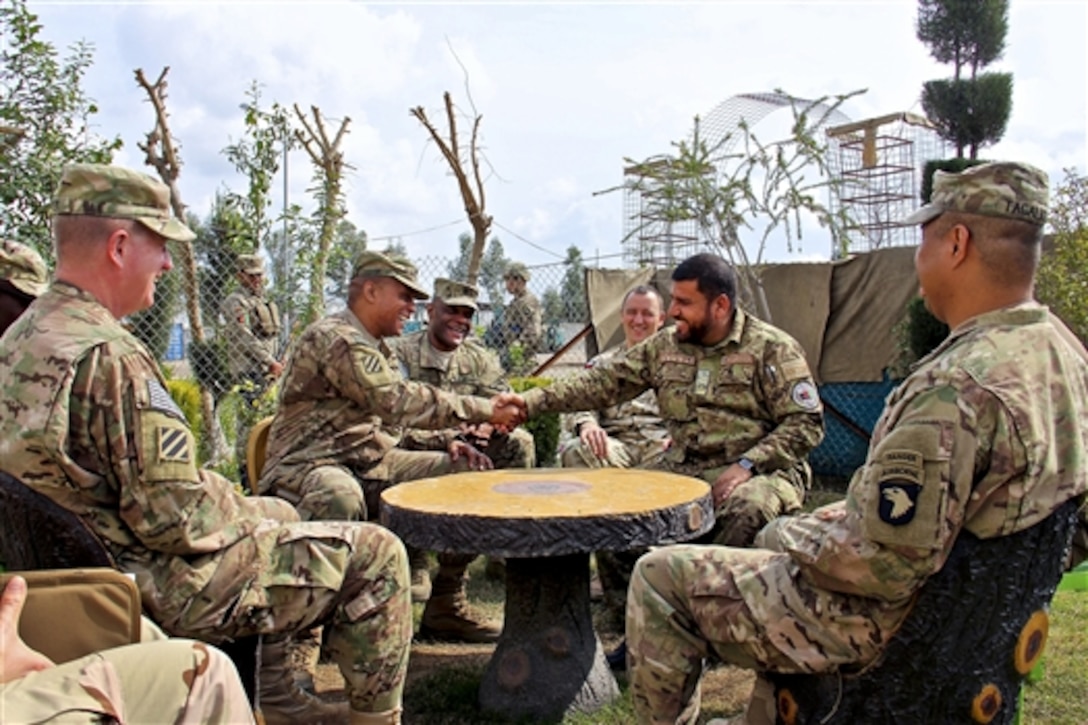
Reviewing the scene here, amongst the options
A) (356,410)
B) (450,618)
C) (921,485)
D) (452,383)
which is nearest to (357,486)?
(356,410)

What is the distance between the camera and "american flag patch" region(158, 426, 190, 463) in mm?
2398

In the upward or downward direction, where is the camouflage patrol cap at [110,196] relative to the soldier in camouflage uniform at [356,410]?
upward

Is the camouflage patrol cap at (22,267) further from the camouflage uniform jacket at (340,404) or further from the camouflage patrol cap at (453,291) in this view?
the camouflage patrol cap at (453,291)

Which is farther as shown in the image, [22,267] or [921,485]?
[22,267]

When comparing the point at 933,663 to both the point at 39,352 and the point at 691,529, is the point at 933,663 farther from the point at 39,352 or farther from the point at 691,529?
the point at 39,352

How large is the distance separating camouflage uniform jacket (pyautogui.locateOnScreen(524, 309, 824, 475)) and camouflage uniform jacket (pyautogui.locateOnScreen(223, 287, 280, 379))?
4.08 metres

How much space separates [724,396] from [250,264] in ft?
15.1

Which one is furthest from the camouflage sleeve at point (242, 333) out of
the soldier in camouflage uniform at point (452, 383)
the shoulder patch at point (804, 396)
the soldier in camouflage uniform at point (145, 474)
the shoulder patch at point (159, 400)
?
the shoulder patch at point (159, 400)

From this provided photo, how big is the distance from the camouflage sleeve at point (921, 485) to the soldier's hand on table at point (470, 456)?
9.45 feet

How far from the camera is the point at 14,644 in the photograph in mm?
1926

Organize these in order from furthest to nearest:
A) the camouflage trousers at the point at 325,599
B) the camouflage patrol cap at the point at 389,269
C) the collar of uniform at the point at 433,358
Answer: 1. the collar of uniform at the point at 433,358
2. the camouflage patrol cap at the point at 389,269
3. the camouflage trousers at the point at 325,599

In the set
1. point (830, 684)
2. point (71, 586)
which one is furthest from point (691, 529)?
point (71, 586)

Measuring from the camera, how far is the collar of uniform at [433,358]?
6336 mm

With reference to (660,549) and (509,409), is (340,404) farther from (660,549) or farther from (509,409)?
(660,549)
